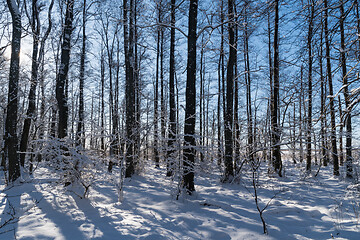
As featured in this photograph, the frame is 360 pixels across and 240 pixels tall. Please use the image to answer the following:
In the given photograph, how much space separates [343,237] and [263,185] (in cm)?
449

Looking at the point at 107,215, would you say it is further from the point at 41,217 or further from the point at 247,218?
the point at 247,218

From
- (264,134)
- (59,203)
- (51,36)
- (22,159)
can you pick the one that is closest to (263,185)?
(264,134)

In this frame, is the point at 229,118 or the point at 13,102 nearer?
the point at 13,102

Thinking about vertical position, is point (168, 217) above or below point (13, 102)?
below

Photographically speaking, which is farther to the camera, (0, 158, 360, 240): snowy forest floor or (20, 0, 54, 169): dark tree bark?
(20, 0, 54, 169): dark tree bark

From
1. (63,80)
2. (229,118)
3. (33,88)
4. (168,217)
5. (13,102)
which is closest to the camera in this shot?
(168,217)

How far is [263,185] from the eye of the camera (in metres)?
7.35

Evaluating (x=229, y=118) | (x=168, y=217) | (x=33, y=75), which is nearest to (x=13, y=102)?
(x=33, y=75)

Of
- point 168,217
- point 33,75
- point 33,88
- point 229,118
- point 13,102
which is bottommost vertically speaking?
point 168,217

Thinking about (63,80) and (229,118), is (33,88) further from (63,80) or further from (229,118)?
(229,118)

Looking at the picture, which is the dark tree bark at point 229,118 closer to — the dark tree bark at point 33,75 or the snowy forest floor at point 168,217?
the snowy forest floor at point 168,217

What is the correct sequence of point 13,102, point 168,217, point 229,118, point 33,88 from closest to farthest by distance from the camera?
point 168,217, point 13,102, point 229,118, point 33,88

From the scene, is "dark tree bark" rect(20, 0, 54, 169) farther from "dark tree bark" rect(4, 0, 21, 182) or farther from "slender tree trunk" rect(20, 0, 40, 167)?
"dark tree bark" rect(4, 0, 21, 182)

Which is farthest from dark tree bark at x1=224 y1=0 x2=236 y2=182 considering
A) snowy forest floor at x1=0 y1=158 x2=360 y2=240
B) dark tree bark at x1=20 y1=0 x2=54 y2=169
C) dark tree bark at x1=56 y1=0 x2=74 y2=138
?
dark tree bark at x1=20 y1=0 x2=54 y2=169
